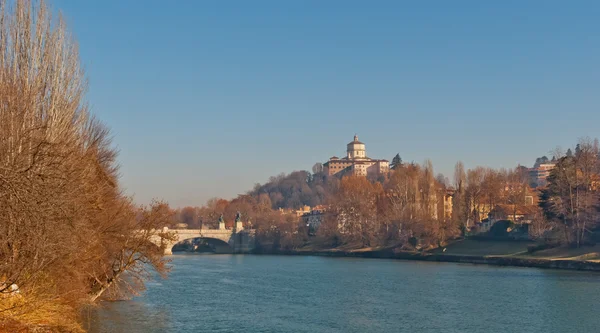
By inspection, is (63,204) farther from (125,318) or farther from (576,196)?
(576,196)

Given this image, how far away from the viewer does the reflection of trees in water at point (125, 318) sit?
86.4 ft

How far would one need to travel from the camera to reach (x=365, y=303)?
36.2m

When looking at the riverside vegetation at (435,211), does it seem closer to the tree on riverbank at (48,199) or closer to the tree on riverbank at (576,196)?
the tree on riverbank at (576,196)

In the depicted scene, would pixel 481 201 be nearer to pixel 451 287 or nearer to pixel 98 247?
pixel 451 287

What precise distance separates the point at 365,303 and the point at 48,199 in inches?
965

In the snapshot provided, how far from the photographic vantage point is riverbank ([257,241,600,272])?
5477 centimetres

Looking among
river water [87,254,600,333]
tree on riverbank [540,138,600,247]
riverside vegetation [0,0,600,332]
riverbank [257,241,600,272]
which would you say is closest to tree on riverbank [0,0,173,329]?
riverside vegetation [0,0,600,332]

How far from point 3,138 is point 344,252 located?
70429 mm

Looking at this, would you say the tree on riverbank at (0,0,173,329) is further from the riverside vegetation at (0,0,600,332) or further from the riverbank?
the riverbank

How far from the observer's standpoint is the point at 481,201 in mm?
89750

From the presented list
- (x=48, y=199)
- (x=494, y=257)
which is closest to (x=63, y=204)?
(x=48, y=199)

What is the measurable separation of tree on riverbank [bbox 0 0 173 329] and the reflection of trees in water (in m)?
1.18

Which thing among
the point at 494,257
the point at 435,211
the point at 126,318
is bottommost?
the point at 126,318

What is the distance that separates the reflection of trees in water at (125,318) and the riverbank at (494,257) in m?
34.3
